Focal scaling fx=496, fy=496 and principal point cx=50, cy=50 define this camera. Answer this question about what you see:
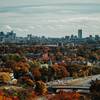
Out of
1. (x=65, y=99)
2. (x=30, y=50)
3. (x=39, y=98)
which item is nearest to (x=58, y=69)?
(x=39, y=98)

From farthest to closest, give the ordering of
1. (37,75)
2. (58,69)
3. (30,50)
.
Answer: (30,50)
(58,69)
(37,75)

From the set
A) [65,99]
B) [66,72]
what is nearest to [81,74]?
[66,72]

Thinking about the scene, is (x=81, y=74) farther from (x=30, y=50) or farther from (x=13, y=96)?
(x=30, y=50)

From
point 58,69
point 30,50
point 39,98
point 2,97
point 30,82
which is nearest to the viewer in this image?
point 2,97

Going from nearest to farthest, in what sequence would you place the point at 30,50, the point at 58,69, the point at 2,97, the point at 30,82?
1. the point at 2,97
2. the point at 30,82
3. the point at 58,69
4. the point at 30,50

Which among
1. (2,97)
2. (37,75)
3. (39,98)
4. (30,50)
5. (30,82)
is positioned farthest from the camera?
(30,50)

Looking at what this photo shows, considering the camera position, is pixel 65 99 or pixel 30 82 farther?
pixel 30 82

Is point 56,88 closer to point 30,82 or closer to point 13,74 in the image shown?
point 30,82

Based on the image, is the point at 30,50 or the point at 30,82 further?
the point at 30,50

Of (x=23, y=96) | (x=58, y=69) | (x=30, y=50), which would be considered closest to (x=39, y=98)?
(x=23, y=96)
